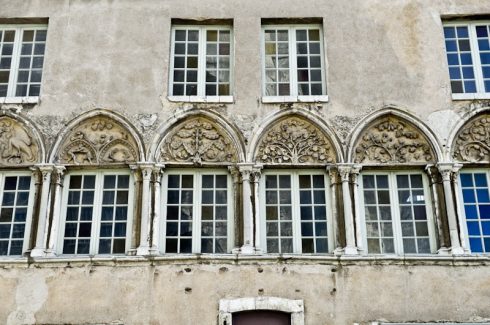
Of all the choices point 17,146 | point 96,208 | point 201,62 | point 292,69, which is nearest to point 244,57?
point 201,62

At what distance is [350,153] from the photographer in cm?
1131

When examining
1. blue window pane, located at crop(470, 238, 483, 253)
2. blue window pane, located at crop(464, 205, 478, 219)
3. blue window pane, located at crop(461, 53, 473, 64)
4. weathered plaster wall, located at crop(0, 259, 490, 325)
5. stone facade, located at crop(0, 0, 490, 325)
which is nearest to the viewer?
weathered plaster wall, located at crop(0, 259, 490, 325)

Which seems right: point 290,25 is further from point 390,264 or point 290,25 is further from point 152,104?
point 390,264

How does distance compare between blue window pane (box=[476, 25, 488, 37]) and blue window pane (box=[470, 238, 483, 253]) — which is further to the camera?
blue window pane (box=[476, 25, 488, 37])

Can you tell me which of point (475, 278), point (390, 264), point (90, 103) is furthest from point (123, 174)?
point (475, 278)

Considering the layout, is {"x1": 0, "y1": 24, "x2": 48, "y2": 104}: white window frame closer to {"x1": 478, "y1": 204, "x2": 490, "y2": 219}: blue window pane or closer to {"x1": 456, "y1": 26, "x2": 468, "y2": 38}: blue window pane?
{"x1": 456, "y1": 26, "x2": 468, "y2": 38}: blue window pane

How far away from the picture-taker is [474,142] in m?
11.5

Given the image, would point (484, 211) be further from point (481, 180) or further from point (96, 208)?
point (96, 208)

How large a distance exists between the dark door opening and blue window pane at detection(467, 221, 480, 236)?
3503 mm

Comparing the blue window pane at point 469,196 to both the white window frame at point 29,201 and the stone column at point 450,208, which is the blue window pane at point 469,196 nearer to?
the stone column at point 450,208

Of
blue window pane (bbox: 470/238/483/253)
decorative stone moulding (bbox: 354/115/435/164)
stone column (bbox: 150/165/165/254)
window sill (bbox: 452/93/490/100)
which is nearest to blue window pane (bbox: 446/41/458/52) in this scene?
window sill (bbox: 452/93/490/100)

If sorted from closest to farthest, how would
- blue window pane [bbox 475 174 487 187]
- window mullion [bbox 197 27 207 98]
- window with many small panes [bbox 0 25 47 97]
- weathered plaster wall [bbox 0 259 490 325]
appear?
weathered plaster wall [bbox 0 259 490 325], blue window pane [bbox 475 174 487 187], window mullion [bbox 197 27 207 98], window with many small panes [bbox 0 25 47 97]

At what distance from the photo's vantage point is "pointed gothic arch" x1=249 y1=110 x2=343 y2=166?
1139cm

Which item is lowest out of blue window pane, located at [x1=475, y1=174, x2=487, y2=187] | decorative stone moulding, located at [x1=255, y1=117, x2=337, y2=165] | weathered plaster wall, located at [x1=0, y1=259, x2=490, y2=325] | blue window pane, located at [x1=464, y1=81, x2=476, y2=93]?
weathered plaster wall, located at [x1=0, y1=259, x2=490, y2=325]
